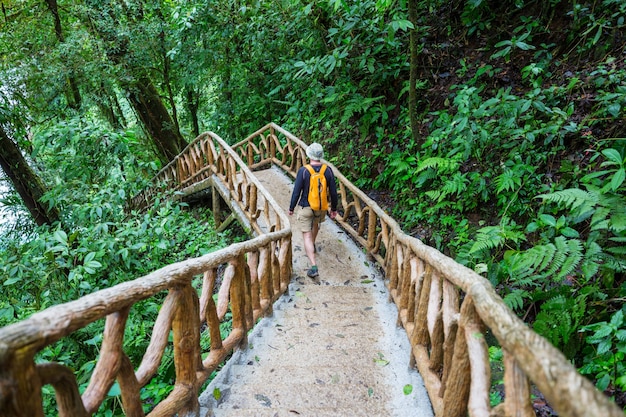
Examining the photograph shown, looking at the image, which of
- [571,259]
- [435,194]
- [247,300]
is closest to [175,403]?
[247,300]

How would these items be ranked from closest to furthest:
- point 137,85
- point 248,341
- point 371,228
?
1. point 248,341
2. point 371,228
3. point 137,85

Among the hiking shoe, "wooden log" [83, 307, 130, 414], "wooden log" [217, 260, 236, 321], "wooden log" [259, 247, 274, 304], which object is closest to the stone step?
"wooden log" [217, 260, 236, 321]

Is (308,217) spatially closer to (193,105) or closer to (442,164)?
(442,164)

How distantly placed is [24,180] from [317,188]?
4.76m

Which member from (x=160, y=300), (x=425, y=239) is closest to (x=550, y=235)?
(x=425, y=239)

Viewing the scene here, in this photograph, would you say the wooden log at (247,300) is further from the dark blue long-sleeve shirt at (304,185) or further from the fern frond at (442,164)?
the fern frond at (442,164)

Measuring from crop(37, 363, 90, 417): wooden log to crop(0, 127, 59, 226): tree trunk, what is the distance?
5411 mm

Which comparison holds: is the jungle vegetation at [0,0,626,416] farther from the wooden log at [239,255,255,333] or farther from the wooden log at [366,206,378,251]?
the wooden log at [239,255,255,333]

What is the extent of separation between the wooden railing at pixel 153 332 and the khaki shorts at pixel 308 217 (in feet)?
2.28

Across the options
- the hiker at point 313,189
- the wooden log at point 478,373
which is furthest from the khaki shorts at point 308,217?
the wooden log at point 478,373

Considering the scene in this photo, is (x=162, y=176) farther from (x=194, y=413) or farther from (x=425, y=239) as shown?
(x=194, y=413)

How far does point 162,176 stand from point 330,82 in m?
6.45

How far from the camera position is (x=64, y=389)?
1.54 m

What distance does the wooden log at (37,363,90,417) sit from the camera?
1478mm
